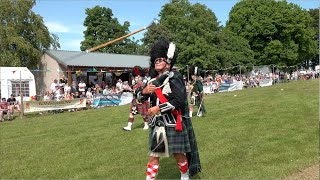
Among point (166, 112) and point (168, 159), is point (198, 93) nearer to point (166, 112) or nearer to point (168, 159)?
point (168, 159)

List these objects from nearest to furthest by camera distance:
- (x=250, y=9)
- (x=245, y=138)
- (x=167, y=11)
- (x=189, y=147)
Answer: (x=189, y=147), (x=245, y=138), (x=167, y=11), (x=250, y=9)

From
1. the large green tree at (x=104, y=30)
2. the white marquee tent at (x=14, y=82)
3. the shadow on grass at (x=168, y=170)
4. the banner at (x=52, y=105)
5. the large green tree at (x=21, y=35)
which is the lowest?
the shadow on grass at (x=168, y=170)

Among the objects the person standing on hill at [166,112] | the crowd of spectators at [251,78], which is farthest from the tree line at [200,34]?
the person standing on hill at [166,112]

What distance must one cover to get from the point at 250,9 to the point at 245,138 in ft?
159

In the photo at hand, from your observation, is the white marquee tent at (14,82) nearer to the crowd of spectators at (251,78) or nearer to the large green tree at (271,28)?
the crowd of spectators at (251,78)

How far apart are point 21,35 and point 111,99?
50.7 feet

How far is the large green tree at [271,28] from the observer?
2071 inches

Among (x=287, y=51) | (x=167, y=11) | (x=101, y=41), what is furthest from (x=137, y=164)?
(x=101, y=41)

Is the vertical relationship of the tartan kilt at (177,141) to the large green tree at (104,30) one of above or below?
below

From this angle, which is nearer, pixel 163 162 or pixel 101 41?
pixel 163 162

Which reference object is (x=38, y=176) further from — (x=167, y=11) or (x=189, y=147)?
(x=167, y=11)

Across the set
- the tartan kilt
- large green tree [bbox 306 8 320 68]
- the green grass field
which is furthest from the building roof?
large green tree [bbox 306 8 320 68]

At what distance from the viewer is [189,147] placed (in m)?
4.99

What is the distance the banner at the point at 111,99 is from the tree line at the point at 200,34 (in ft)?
41.1
